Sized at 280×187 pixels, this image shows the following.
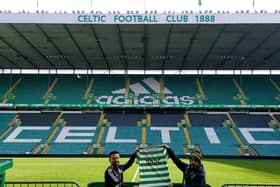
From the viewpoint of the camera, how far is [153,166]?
7250 millimetres

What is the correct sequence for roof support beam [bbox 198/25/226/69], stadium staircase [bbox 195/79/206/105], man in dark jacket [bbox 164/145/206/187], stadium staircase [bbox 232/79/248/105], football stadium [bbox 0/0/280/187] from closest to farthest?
man in dark jacket [bbox 164/145/206/187]
football stadium [bbox 0/0/280/187]
roof support beam [bbox 198/25/226/69]
stadium staircase [bbox 232/79/248/105]
stadium staircase [bbox 195/79/206/105]

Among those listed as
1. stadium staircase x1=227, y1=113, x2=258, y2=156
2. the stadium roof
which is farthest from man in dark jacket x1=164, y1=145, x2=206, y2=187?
stadium staircase x1=227, y1=113, x2=258, y2=156

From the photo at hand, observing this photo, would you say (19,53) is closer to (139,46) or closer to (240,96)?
(139,46)

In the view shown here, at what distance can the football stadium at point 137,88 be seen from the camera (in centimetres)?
2581

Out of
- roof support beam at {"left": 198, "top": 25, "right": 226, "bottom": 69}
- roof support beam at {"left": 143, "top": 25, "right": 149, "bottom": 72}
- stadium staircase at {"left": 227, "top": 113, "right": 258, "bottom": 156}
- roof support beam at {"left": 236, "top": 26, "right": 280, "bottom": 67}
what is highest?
roof support beam at {"left": 143, "top": 25, "right": 149, "bottom": 72}

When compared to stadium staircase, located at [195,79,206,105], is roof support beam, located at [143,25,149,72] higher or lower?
higher

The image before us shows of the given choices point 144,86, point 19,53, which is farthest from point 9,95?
point 144,86

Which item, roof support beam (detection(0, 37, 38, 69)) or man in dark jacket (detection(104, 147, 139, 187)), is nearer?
man in dark jacket (detection(104, 147, 139, 187))

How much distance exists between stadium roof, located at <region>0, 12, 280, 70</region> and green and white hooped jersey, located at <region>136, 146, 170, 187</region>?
1995cm

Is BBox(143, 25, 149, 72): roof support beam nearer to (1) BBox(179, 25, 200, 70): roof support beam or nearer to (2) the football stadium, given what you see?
(2) the football stadium

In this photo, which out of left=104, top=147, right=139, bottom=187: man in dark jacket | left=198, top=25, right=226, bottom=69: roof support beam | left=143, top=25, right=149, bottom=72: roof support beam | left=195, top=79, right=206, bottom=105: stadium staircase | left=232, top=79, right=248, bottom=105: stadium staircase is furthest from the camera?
left=195, top=79, right=206, bottom=105: stadium staircase

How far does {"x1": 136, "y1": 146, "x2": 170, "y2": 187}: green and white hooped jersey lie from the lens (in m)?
7.16

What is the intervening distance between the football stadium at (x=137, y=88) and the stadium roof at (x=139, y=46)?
9 centimetres

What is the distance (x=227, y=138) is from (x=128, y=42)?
1167 centimetres
